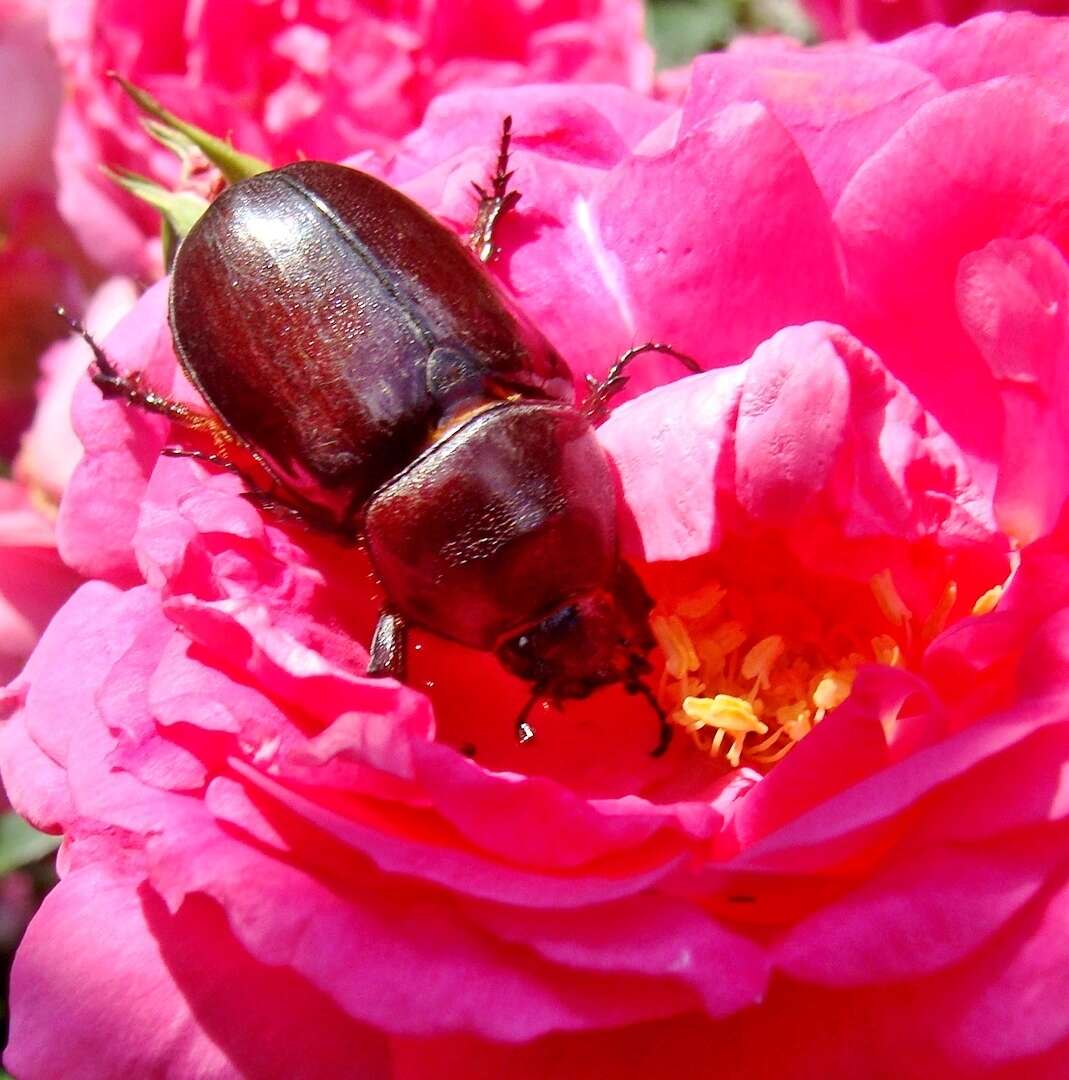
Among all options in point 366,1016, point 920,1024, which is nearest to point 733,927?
point 920,1024

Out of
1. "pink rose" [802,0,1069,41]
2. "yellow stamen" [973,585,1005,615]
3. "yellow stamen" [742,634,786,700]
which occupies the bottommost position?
"yellow stamen" [742,634,786,700]

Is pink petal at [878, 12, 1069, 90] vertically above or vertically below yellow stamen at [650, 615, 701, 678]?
above

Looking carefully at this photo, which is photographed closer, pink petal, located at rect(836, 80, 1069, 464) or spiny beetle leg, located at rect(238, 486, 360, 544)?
pink petal, located at rect(836, 80, 1069, 464)

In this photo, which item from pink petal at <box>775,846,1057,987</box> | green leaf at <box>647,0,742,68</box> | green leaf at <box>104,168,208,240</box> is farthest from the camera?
green leaf at <box>647,0,742,68</box>

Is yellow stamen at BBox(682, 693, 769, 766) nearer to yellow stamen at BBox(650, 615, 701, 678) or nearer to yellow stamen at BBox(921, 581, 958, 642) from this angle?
yellow stamen at BBox(650, 615, 701, 678)

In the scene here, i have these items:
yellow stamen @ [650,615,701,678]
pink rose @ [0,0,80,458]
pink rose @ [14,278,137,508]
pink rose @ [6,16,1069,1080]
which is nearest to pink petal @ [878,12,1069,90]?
pink rose @ [6,16,1069,1080]

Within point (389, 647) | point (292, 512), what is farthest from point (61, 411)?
point (389, 647)
